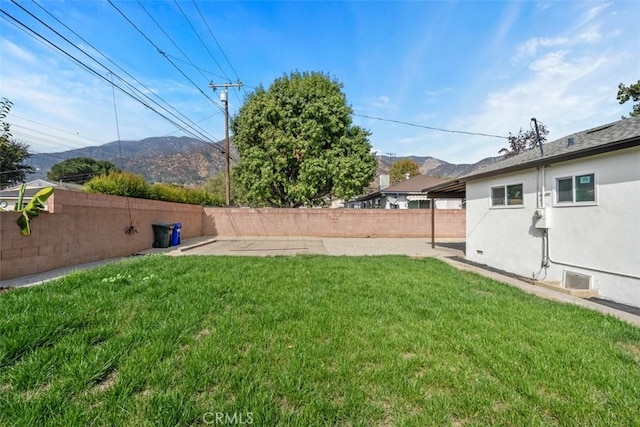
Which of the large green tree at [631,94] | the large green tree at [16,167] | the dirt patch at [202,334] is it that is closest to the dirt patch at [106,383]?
the dirt patch at [202,334]

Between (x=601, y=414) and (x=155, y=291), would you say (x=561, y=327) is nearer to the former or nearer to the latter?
(x=601, y=414)

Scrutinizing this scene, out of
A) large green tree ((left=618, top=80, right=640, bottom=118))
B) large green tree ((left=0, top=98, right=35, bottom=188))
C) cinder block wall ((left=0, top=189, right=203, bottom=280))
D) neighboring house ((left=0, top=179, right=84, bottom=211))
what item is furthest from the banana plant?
large green tree ((left=618, top=80, right=640, bottom=118))

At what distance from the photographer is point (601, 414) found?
6.06 feet

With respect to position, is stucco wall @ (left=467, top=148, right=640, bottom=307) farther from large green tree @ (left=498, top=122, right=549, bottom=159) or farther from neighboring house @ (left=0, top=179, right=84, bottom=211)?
large green tree @ (left=498, top=122, right=549, bottom=159)

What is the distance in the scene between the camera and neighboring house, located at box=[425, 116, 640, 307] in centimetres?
480

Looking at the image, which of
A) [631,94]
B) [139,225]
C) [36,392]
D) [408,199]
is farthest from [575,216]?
[631,94]

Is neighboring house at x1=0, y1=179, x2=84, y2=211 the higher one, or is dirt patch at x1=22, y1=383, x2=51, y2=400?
neighboring house at x1=0, y1=179, x2=84, y2=211

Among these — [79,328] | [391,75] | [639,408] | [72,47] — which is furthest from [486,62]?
[79,328]

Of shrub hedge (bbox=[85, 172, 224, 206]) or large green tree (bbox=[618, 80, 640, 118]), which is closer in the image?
shrub hedge (bbox=[85, 172, 224, 206])

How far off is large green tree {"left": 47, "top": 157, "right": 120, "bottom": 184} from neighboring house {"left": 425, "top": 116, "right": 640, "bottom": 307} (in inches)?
1933

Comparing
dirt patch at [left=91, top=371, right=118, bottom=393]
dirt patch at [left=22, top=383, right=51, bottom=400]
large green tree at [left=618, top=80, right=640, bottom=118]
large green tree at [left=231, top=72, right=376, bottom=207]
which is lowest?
dirt patch at [left=91, top=371, right=118, bottom=393]

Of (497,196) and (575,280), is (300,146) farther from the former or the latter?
(575,280)

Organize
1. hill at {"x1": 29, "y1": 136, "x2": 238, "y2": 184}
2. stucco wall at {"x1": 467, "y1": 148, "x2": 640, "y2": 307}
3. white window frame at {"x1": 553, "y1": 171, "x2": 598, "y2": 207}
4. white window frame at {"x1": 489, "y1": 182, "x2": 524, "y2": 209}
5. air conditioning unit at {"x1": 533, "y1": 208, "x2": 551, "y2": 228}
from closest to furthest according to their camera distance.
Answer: stucco wall at {"x1": 467, "y1": 148, "x2": 640, "y2": 307} < white window frame at {"x1": 553, "y1": 171, "x2": 598, "y2": 207} < air conditioning unit at {"x1": 533, "y1": 208, "x2": 551, "y2": 228} < white window frame at {"x1": 489, "y1": 182, "x2": 524, "y2": 209} < hill at {"x1": 29, "y1": 136, "x2": 238, "y2": 184}

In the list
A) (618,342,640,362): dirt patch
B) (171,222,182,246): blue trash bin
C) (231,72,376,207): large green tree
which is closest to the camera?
(618,342,640,362): dirt patch
